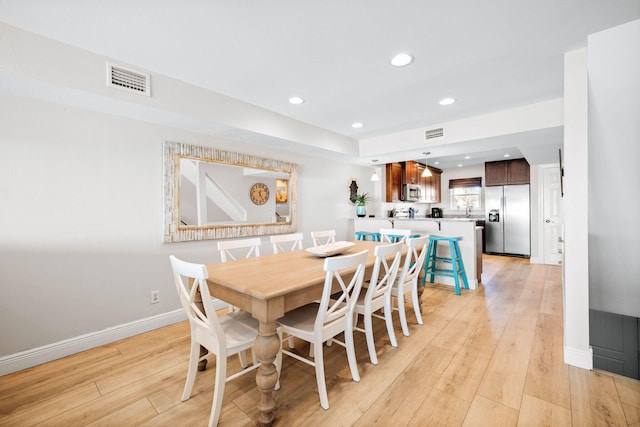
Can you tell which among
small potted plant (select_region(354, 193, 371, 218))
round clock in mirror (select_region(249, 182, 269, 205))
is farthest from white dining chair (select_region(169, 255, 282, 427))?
small potted plant (select_region(354, 193, 371, 218))

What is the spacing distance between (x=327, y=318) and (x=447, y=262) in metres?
3.13

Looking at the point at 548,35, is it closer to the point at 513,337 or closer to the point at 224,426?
the point at 513,337

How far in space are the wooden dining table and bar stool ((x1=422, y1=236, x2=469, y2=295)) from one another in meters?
2.57

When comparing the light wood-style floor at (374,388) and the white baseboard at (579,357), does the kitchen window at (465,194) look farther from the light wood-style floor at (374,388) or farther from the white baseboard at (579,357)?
the white baseboard at (579,357)

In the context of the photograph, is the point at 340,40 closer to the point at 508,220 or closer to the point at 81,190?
the point at 81,190

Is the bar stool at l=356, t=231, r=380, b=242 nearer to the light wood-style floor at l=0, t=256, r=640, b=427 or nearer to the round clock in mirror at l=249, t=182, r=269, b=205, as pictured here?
the round clock in mirror at l=249, t=182, r=269, b=205

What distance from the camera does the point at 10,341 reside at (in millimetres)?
2092

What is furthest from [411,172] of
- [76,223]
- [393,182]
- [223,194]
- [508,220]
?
[76,223]

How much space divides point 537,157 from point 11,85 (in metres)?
6.68

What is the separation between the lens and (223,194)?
3375 millimetres

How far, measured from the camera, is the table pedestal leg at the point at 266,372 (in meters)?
1.53

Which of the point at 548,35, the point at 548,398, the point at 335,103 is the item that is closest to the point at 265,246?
the point at 335,103

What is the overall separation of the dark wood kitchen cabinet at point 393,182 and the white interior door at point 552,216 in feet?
9.63

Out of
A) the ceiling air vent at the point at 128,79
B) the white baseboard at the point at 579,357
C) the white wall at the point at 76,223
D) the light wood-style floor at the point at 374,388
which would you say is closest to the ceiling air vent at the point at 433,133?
the light wood-style floor at the point at 374,388
